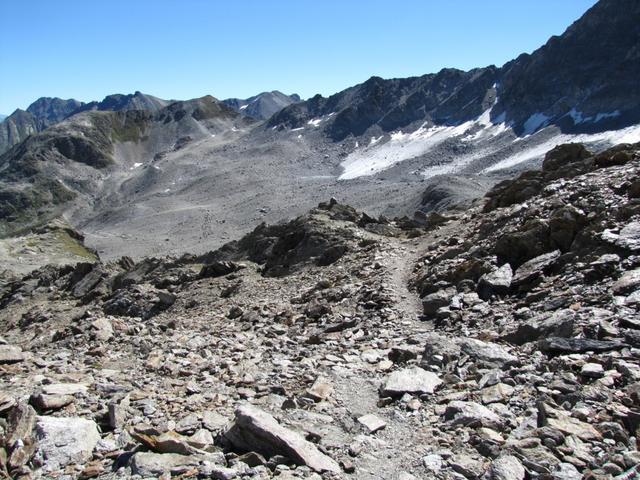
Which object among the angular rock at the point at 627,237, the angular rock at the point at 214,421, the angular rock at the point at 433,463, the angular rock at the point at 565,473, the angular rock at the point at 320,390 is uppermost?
the angular rock at the point at 214,421

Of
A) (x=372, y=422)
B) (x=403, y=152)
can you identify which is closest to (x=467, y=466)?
(x=372, y=422)

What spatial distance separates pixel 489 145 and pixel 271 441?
589ft

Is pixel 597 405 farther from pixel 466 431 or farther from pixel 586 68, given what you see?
pixel 586 68

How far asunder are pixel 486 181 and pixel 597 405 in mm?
111774

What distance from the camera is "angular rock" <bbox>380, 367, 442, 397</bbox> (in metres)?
10.9

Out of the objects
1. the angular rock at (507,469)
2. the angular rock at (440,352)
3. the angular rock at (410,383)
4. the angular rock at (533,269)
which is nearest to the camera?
the angular rock at (507,469)

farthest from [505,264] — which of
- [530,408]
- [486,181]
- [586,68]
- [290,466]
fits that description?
[586,68]

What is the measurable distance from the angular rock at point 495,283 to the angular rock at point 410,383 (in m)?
6.13

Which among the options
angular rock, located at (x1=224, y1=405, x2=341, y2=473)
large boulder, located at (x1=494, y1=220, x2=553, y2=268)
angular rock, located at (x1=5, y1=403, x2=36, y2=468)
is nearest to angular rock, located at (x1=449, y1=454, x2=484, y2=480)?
angular rock, located at (x1=224, y1=405, x2=341, y2=473)

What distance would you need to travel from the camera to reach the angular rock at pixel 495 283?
656 inches

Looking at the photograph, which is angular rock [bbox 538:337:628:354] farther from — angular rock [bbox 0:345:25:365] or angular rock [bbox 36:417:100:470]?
angular rock [bbox 0:345:25:365]

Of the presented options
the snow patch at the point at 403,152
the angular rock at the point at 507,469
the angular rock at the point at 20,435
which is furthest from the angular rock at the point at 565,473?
the snow patch at the point at 403,152

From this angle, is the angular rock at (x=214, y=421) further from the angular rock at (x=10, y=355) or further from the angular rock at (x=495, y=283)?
the angular rock at (x=495, y=283)

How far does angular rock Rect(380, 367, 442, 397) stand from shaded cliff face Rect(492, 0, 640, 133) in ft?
521
